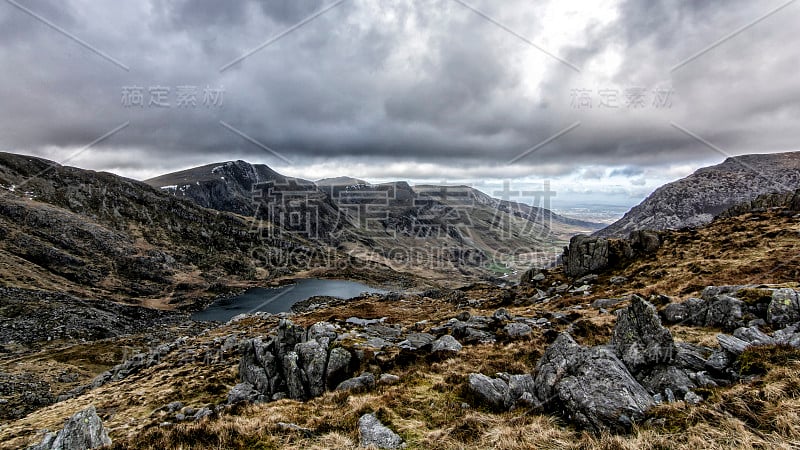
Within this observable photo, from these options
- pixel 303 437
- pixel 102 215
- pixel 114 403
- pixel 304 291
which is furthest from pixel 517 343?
pixel 102 215

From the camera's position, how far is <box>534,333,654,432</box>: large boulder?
378 inches

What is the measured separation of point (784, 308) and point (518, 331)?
46.5 feet

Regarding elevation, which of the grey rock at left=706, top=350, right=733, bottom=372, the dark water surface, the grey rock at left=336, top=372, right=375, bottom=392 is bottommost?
the dark water surface

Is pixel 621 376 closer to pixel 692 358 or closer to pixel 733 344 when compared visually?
pixel 692 358

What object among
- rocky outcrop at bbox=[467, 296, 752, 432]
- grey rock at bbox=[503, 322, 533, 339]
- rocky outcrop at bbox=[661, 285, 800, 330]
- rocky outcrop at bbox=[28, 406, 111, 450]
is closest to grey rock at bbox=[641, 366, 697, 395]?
rocky outcrop at bbox=[467, 296, 752, 432]

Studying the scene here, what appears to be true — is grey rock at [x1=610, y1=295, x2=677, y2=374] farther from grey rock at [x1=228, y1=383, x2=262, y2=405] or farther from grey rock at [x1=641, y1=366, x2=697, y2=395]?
grey rock at [x1=228, y1=383, x2=262, y2=405]

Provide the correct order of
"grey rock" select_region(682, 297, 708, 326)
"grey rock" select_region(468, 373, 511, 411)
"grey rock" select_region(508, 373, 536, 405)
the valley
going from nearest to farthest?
the valley, "grey rock" select_region(508, 373, 536, 405), "grey rock" select_region(468, 373, 511, 411), "grey rock" select_region(682, 297, 708, 326)

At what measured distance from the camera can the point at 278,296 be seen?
445 feet

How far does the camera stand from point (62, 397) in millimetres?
37719

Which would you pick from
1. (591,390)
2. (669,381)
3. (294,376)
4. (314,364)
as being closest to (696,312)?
(669,381)

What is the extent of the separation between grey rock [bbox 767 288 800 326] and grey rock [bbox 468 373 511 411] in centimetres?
1383

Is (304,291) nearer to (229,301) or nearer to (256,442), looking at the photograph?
(229,301)

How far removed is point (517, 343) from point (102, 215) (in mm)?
220011

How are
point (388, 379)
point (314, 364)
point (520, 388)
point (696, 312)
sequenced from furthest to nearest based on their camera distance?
1. point (314, 364)
2. point (696, 312)
3. point (388, 379)
4. point (520, 388)
